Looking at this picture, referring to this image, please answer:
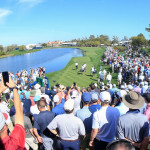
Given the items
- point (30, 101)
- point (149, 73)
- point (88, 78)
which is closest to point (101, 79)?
point (88, 78)

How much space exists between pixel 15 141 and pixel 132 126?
6.78 feet

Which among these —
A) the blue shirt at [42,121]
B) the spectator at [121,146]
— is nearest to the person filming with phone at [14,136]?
the spectator at [121,146]

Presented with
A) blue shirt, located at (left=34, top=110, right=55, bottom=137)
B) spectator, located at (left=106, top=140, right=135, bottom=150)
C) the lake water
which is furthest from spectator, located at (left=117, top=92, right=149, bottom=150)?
the lake water

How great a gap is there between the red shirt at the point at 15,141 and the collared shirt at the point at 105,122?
175 cm

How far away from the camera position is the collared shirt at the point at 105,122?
3135 millimetres

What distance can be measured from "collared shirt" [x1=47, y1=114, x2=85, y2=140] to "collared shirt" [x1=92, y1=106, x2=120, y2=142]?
1.12 ft

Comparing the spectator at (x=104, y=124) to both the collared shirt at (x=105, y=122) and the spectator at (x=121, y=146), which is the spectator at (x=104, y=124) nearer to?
the collared shirt at (x=105, y=122)

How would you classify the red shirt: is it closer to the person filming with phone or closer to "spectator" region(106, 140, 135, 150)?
the person filming with phone

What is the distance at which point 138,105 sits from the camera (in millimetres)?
2887

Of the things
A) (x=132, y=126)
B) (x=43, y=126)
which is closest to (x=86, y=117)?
(x=43, y=126)

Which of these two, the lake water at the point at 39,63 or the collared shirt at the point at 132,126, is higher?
the collared shirt at the point at 132,126

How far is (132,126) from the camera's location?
2768 mm

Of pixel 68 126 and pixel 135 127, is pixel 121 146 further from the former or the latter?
pixel 68 126

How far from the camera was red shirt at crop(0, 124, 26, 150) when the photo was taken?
1.59m
